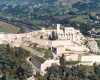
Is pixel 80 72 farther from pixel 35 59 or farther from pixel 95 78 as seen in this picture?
pixel 35 59

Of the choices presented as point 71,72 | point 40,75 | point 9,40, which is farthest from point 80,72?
point 9,40

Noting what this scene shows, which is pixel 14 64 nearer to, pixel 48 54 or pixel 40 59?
pixel 40 59

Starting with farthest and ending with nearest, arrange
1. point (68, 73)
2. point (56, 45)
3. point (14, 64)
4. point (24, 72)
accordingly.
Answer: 1. point (56, 45)
2. point (14, 64)
3. point (68, 73)
4. point (24, 72)

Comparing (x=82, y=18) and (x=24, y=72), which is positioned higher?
(x=82, y=18)

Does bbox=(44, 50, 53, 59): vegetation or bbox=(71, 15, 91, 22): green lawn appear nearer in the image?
bbox=(44, 50, 53, 59): vegetation

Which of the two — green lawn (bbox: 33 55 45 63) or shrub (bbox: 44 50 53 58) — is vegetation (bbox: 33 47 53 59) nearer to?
shrub (bbox: 44 50 53 58)

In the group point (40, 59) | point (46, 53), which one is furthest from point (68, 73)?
→ point (46, 53)

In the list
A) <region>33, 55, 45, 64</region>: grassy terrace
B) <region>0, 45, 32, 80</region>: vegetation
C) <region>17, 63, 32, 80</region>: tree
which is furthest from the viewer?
<region>33, 55, 45, 64</region>: grassy terrace

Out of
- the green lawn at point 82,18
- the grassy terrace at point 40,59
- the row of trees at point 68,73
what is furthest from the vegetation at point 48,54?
the green lawn at point 82,18

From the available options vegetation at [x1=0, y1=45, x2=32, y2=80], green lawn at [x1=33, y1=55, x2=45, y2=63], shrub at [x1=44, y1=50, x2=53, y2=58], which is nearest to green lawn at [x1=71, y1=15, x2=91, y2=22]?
vegetation at [x1=0, y1=45, x2=32, y2=80]
